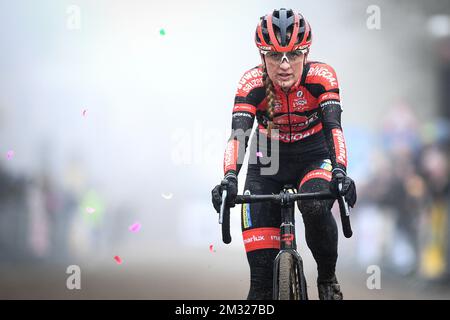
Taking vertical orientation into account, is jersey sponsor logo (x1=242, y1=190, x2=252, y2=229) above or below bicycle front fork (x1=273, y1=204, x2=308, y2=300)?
above

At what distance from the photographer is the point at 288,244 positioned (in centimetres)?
546

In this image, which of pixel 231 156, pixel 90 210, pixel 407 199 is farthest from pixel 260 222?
pixel 90 210

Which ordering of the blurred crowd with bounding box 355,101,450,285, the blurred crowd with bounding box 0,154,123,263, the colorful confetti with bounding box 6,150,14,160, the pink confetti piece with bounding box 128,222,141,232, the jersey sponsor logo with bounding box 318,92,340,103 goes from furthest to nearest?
1. the pink confetti piece with bounding box 128,222,141,232
2. the blurred crowd with bounding box 0,154,123,263
3. the colorful confetti with bounding box 6,150,14,160
4. the blurred crowd with bounding box 355,101,450,285
5. the jersey sponsor logo with bounding box 318,92,340,103

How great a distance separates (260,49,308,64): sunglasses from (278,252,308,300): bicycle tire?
4.68 ft

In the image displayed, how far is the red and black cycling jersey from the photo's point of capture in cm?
588

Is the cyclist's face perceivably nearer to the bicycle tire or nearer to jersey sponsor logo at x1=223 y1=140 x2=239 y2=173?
jersey sponsor logo at x1=223 y1=140 x2=239 y2=173

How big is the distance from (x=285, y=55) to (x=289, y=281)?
1.64 m

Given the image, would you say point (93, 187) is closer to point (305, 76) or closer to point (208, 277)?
point (208, 277)

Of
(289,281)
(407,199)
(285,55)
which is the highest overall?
(285,55)

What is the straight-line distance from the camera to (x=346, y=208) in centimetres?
522

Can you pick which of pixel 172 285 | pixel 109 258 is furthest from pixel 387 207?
pixel 109 258

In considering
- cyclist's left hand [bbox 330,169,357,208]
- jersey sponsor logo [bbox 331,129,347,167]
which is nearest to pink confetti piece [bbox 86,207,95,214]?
jersey sponsor logo [bbox 331,129,347,167]

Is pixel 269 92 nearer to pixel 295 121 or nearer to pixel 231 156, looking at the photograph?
pixel 295 121

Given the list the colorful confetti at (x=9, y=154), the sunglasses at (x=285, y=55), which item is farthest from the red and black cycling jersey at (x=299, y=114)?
the colorful confetti at (x=9, y=154)
